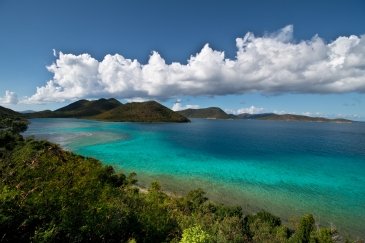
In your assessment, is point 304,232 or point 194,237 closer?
point 194,237

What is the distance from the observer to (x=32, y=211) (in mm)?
11148

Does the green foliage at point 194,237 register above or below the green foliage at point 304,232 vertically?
above

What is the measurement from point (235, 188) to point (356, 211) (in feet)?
56.3

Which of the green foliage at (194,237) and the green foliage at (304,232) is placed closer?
the green foliage at (194,237)

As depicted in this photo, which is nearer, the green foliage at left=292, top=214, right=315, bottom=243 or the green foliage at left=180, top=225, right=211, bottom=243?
the green foliage at left=180, top=225, right=211, bottom=243

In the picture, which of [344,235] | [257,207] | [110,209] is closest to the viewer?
[110,209]

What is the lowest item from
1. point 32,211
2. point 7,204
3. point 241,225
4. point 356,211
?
point 356,211

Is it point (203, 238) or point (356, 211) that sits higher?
point (203, 238)

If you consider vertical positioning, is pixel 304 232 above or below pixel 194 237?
below

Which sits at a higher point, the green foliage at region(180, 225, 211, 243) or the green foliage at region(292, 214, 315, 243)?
the green foliage at region(180, 225, 211, 243)

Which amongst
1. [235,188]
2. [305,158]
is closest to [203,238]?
[235,188]

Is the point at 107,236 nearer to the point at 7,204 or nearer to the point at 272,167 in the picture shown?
the point at 7,204

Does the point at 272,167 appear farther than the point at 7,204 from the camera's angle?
Yes

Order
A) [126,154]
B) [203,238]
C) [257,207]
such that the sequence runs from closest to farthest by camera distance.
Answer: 1. [203,238]
2. [257,207]
3. [126,154]
